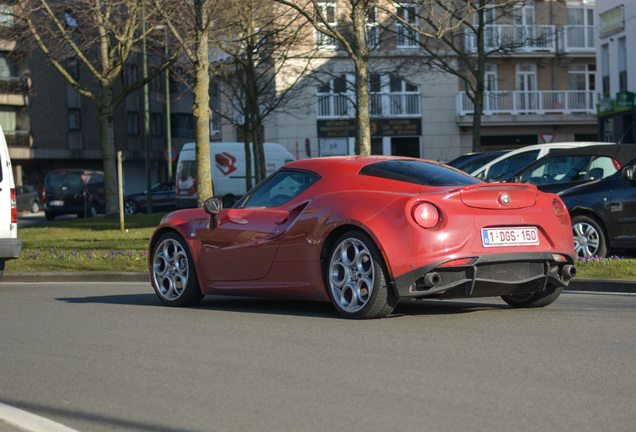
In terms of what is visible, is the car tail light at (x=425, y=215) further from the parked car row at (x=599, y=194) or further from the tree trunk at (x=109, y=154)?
the tree trunk at (x=109, y=154)

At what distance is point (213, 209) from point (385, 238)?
2105 millimetres

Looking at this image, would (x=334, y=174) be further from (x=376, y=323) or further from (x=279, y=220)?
(x=376, y=323)

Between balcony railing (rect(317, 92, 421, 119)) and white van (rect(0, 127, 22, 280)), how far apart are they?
38.9 m

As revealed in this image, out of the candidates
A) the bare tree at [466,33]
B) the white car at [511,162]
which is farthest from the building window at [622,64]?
the white car at [511,162]

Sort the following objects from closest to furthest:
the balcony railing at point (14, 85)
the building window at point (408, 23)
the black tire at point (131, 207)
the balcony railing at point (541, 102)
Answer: the building window at point (408, 23), the black tire at point (131, 207), the balcony railing at point (541, 102), the balcony railing at point (14, 85)

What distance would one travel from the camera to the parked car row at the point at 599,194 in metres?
12.5

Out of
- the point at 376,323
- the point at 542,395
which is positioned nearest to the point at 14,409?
the point at 542,395

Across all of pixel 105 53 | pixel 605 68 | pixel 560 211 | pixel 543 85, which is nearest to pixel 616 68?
pixel 605 68

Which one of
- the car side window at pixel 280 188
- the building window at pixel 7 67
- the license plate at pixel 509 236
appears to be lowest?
the license plate at pixel 509 236

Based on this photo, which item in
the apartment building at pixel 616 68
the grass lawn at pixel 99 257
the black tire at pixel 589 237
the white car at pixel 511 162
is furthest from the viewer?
the apartment building at pixel 616 68

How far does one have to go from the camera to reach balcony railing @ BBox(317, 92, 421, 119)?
50719 mm

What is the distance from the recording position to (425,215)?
7.27 metres

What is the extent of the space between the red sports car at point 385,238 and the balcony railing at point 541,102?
4604 cm

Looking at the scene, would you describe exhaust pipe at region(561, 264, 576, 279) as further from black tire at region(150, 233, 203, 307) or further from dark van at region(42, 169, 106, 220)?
dark van at region(42, 169, 106, 220)
